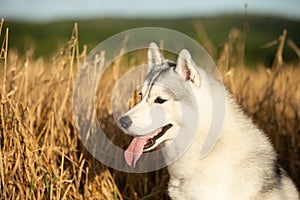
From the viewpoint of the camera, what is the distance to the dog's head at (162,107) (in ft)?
9.89

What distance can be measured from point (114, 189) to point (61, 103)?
82cm

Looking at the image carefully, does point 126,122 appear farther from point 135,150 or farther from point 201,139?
point 201,139

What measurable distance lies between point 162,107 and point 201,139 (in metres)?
0.32

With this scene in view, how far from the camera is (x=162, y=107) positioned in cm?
305

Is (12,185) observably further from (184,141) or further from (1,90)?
(184,141)

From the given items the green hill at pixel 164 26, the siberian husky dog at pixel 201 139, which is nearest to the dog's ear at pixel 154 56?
the siberian husky dog at pixel 201 139

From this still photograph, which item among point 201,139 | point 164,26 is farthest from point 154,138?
point 164,26

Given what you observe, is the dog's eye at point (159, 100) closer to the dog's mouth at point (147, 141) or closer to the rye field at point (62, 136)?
the dog's mouth at point (147, 141)

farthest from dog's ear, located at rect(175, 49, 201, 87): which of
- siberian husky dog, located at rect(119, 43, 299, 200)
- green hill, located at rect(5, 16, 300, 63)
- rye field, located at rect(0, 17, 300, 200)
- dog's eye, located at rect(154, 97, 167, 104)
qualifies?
green hill, located at rect(5, 16, 300, 63)

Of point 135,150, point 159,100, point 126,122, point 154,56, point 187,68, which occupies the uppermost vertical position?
point 154,56

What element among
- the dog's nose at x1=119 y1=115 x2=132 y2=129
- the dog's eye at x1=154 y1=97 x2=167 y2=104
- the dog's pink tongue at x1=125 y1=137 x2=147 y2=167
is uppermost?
the dog's eye at x1=154 y1=97 x2=167 y2=104

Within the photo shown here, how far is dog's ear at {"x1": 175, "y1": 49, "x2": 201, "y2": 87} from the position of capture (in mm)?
3008

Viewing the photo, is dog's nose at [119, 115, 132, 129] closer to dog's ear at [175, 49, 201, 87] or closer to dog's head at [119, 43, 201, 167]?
dog's head at [119, 43, 201, 167]

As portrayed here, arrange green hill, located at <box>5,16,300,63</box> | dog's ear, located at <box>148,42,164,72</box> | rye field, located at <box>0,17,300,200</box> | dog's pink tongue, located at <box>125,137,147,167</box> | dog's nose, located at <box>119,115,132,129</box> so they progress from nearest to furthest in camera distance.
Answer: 1. dog's nose, located at <box>119,115,132,129</box>
2. dog's pink tongue, located at <box>125,137,147,167</box>
3. dog's ear, located at <box>148,42,164,72</box>
4. rye field, located at <box>0,17,300,200</box>
5. green hill, located at <box>5,16,300,63</box>
